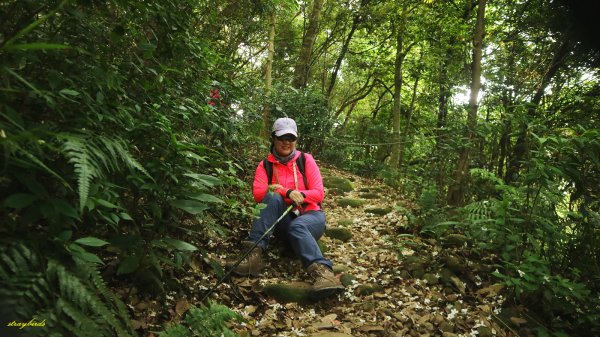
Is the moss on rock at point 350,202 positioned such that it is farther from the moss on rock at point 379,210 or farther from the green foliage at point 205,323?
the green foliage at point 205,323

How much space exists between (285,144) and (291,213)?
90 cm

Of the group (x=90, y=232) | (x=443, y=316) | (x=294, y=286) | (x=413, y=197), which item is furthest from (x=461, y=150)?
(x=90, y=232)

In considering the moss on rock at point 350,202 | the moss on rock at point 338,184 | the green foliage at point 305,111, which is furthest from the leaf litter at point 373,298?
the green foliage at point 305,111

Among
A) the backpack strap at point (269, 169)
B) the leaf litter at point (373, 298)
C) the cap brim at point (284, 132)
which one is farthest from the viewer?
the backpack strap at point (269, 169)

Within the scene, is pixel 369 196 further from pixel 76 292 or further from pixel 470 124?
pixel 76 292

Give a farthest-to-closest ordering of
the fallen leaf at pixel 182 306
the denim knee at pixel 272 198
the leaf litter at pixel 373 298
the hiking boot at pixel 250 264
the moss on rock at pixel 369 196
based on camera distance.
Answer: the moss on rock at pixel 369 196
the denim knee at pixel 272 198
the hiking boot at pixel 250 264
the leaf litter at pixel 373 298
the fallen leaf at pixel 182 306

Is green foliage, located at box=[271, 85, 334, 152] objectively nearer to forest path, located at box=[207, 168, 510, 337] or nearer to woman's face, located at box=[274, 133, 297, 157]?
woman's face, located at box=[274, 133, 297, 157]

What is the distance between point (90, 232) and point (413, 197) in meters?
6.57

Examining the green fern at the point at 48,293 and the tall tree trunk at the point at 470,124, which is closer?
the green fern at the point at 48,293

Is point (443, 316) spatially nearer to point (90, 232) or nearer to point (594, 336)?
point (594, 336)

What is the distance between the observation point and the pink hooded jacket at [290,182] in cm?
432

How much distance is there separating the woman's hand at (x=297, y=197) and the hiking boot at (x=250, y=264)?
2.41ft

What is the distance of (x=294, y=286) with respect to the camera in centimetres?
354

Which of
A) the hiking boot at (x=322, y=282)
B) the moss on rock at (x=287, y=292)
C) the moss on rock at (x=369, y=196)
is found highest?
the moss on rock at (x=369, y=196)
